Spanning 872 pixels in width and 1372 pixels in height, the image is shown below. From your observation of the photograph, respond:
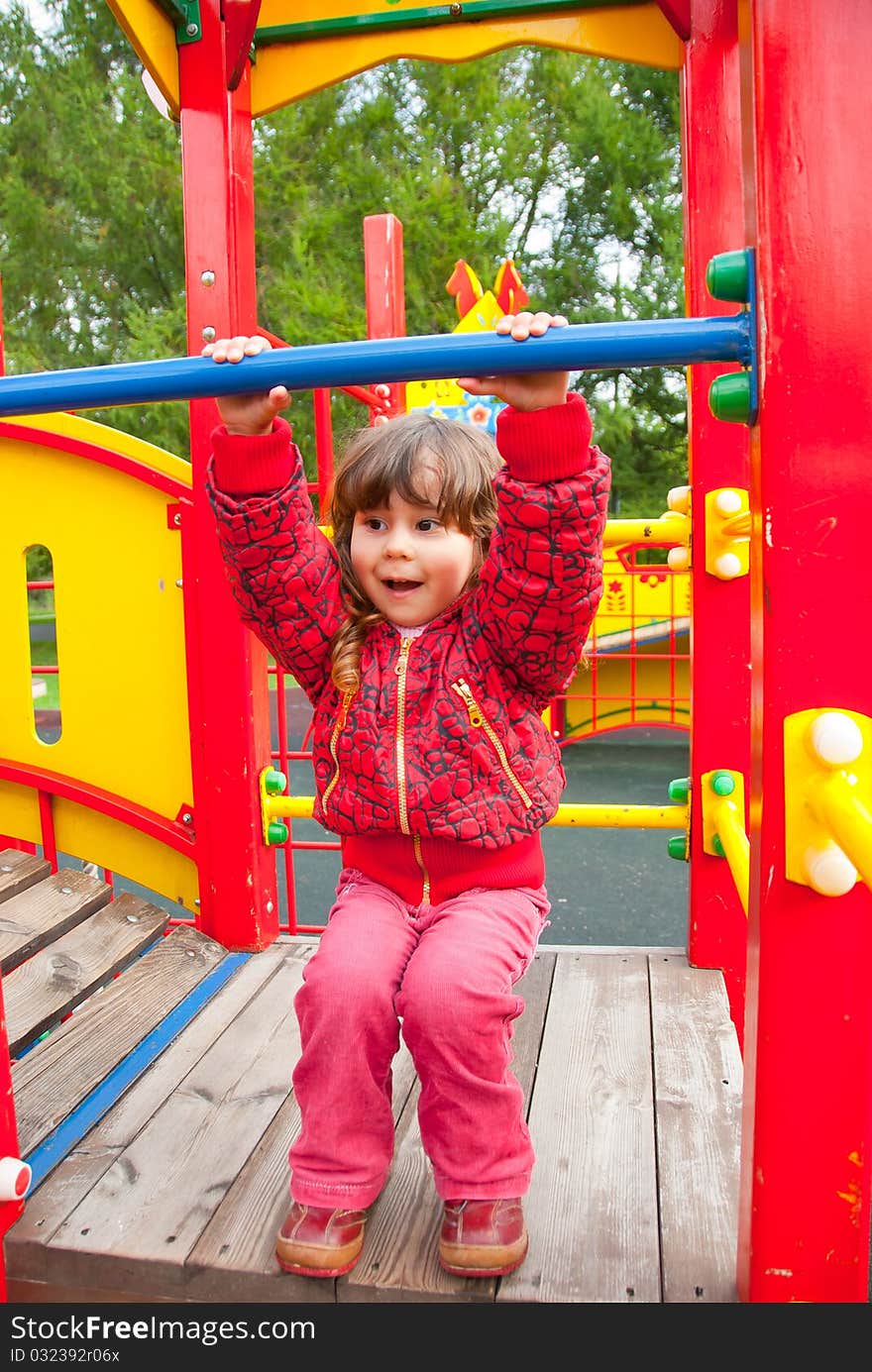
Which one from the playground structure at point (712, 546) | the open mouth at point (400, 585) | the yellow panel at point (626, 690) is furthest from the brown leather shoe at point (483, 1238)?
the yellow panel at point (626, 690)

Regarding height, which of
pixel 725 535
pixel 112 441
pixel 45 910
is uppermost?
pixel 112 441

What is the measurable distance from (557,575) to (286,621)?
15.2 inches

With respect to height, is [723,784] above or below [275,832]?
above

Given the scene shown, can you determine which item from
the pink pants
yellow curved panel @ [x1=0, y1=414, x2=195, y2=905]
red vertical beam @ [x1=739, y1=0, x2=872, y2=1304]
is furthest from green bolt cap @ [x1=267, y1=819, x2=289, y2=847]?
red vertical beam @ [x1=739, y1=0, x2=872, y2=1304]

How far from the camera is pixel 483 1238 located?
1.17 m

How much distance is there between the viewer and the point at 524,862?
1.42 meters

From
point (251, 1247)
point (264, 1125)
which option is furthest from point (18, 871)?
point (251, 1247)

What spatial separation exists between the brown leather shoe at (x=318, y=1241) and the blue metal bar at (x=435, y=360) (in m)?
0.89

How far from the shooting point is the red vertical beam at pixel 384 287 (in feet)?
11.3

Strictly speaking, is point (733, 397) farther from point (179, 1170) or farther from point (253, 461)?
point (179, 1170)

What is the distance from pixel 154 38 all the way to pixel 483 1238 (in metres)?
2.11

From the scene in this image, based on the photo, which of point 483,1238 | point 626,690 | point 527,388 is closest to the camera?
point 527,388

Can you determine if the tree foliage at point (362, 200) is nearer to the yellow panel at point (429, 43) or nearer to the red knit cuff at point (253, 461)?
the yellow panel at point (429, 43)

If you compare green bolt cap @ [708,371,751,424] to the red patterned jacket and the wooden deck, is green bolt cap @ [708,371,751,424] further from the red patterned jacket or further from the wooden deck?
the wooden deck
